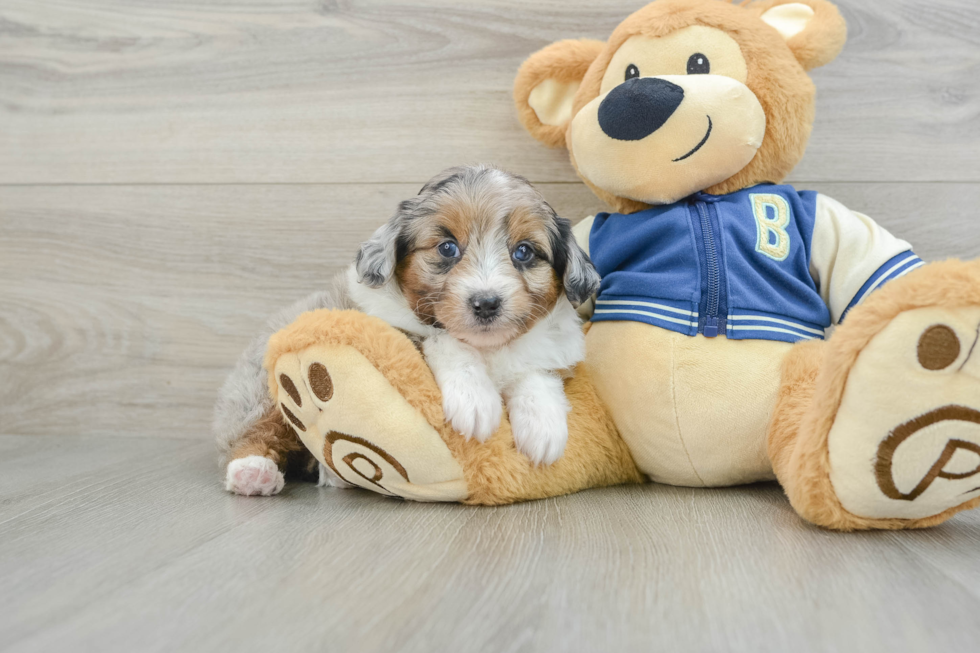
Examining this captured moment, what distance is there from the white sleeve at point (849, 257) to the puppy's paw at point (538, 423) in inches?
27.3

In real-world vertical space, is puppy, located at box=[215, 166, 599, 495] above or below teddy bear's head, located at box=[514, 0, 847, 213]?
below

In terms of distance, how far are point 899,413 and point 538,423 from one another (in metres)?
0.65

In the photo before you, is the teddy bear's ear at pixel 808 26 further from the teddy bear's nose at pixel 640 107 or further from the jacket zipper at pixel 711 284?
the jacket zipper at pixel 711 284

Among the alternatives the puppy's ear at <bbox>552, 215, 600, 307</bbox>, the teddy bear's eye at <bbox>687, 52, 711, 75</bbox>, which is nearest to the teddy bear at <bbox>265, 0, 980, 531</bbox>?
the teddy bear's eye at <bbox>687, 52, 711, 75</bbox>

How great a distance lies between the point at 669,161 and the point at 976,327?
713mm

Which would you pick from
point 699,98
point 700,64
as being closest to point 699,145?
point 699,98

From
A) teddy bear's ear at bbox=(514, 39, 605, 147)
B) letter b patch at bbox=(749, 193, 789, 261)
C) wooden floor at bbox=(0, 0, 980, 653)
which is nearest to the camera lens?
wooden floor at bbox=(0, 0, 980, 653)

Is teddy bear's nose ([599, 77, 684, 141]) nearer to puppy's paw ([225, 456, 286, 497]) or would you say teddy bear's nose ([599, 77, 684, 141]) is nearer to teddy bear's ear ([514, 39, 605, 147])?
teddy bear's ear ([514, 39, 605, 147])

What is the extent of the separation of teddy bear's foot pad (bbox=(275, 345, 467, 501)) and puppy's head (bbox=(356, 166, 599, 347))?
0.68ft

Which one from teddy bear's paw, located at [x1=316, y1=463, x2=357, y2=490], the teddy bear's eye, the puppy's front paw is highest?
the teddy bear's eye

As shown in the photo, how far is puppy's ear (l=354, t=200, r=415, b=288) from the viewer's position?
1.51m

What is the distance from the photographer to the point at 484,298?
141 centimetres

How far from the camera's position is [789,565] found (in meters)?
1.11

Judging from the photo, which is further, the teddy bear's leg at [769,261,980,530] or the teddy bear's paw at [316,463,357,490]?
the teddy bear's paw at [316,463,357,490]
